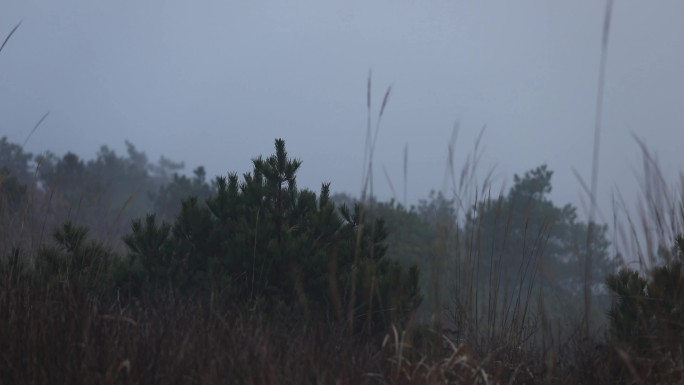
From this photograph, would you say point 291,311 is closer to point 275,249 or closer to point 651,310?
point 275,249

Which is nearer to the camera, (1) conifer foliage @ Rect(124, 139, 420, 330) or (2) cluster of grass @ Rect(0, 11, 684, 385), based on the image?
(2) cluster of grass @ Rect(0, 11, 684, 385)

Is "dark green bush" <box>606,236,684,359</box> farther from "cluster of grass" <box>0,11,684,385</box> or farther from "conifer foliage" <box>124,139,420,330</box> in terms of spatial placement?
"conifer foliage" <box>124,139,420,330</box>

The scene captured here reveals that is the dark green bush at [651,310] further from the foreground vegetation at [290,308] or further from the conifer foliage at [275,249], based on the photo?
the conifer foliage at [275,249]

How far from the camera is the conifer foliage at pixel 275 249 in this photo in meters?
4.96

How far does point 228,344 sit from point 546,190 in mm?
22674

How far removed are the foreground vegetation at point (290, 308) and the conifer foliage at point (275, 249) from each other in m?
0.01

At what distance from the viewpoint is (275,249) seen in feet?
16.9

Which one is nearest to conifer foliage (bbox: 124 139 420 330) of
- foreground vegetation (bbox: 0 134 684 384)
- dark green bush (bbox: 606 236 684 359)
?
foreground vegetation (bbox: 0 134 684 384)

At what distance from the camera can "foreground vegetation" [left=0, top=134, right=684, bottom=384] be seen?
3.18 metres

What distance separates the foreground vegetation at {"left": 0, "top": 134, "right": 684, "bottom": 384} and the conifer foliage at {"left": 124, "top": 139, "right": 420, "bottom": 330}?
0.04 feet

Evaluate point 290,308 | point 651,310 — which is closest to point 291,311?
point 290,308

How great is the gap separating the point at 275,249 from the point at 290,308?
→ 492 mm

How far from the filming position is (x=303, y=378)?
3148 mm

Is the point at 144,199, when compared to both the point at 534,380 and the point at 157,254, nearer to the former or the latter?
the point at 157,254
